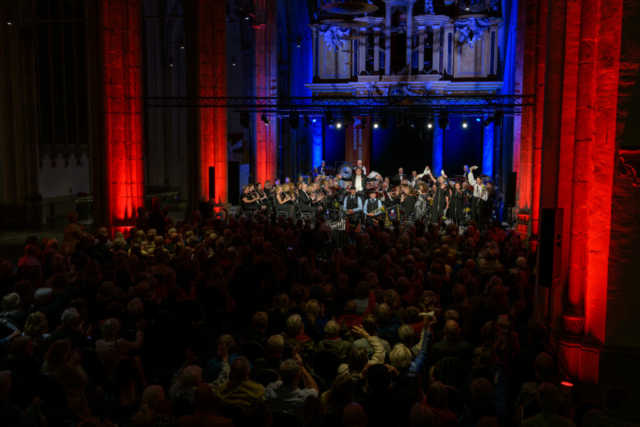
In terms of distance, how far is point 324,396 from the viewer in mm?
4477

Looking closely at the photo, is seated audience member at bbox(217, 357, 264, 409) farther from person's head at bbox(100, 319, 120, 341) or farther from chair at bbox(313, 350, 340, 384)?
person's head at bbox(100, 319, 120, 341)

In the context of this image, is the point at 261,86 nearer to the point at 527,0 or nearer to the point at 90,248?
the point at 527,0

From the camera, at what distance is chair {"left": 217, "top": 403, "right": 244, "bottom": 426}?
14.0 ft

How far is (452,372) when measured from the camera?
504 centimetres

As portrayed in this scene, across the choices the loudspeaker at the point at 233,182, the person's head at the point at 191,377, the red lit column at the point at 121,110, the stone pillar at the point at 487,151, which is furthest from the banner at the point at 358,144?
the person's head at the point at 191,377

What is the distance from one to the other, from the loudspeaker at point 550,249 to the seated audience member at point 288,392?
10.1ft

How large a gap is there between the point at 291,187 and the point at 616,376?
1222cm

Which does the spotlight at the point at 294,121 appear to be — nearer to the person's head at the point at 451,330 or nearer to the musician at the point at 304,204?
the musician at the point at 304,204

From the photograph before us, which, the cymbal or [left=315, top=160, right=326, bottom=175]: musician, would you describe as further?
[left=315, top=160, right=326, bottom=175]: musician

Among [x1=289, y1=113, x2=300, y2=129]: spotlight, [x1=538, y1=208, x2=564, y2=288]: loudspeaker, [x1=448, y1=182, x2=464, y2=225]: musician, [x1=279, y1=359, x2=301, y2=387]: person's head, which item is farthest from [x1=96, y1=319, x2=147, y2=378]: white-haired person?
[x1=448, y1=182, x2=464, y2=225]: musician

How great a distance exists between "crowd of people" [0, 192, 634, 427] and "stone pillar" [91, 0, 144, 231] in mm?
4250

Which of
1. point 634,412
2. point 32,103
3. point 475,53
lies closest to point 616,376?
point 634,412

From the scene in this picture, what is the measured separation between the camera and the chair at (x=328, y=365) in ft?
16.9

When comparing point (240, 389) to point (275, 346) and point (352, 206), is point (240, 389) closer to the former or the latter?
point (275, 346)
